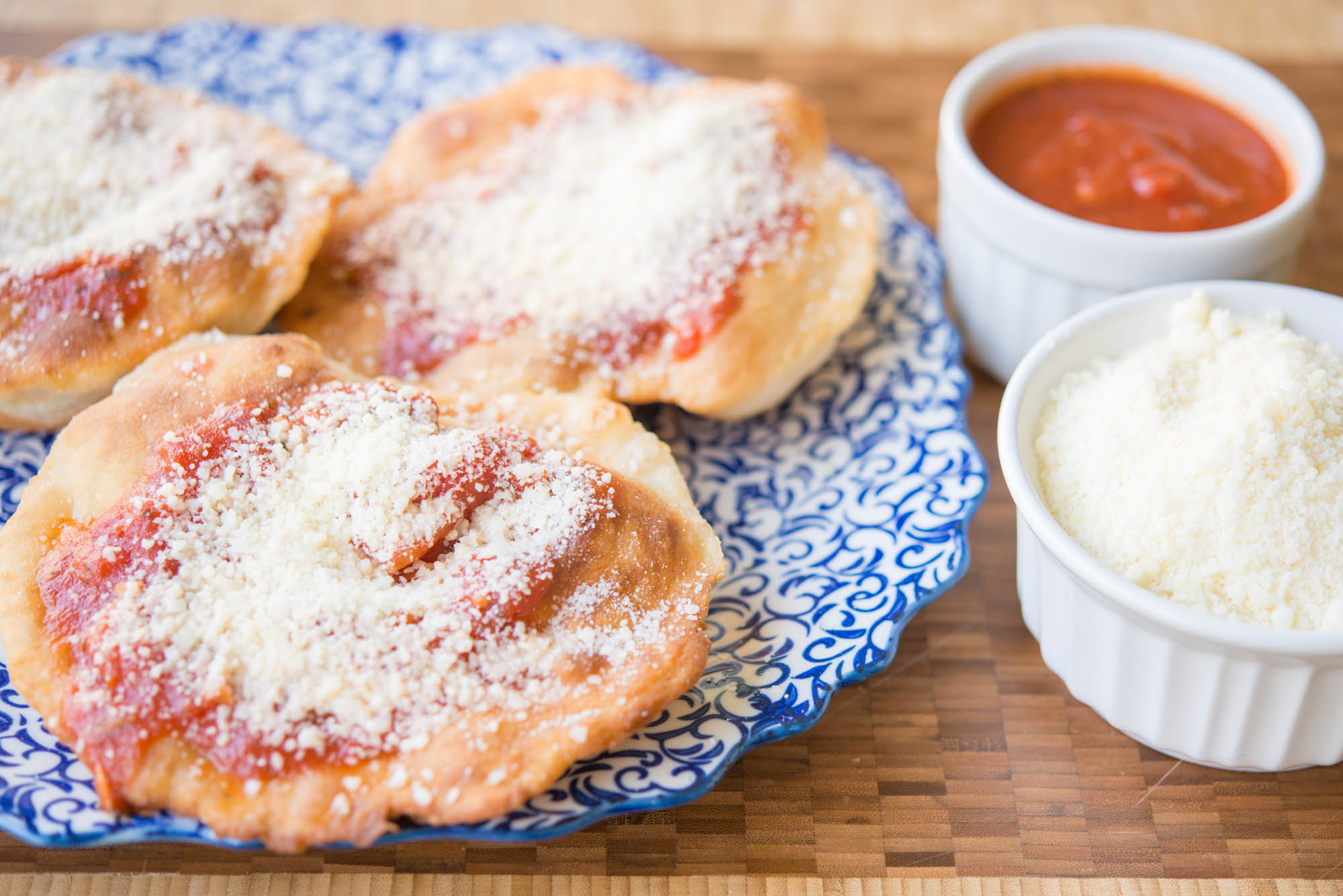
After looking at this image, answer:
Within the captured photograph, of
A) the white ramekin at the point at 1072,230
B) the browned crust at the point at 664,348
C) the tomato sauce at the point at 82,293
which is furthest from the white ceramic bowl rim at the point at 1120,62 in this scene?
the tomato sauce at the point at 82,293

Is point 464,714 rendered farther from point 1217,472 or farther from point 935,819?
point 1217,472

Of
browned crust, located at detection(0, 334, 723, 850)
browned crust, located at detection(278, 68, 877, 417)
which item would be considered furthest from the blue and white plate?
browned crust, located at detection(278, 68, 877, 417)

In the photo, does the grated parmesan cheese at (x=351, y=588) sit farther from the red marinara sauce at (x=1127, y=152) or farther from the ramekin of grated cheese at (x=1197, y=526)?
the red marinara sauce at (x=1127, y=152)

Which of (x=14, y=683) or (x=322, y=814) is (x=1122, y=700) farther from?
(x=14, y=683)

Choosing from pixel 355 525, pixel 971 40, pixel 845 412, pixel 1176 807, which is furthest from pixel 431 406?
pixel 971 40

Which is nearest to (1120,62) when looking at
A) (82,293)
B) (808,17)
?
(808,17)

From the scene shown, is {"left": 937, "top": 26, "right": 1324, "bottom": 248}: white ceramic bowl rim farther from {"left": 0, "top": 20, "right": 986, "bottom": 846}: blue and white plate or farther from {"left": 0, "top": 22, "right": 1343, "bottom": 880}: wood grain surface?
{"left": 0, "top": 22, "right": 1343, "bottom": 880}: wood grain surface
